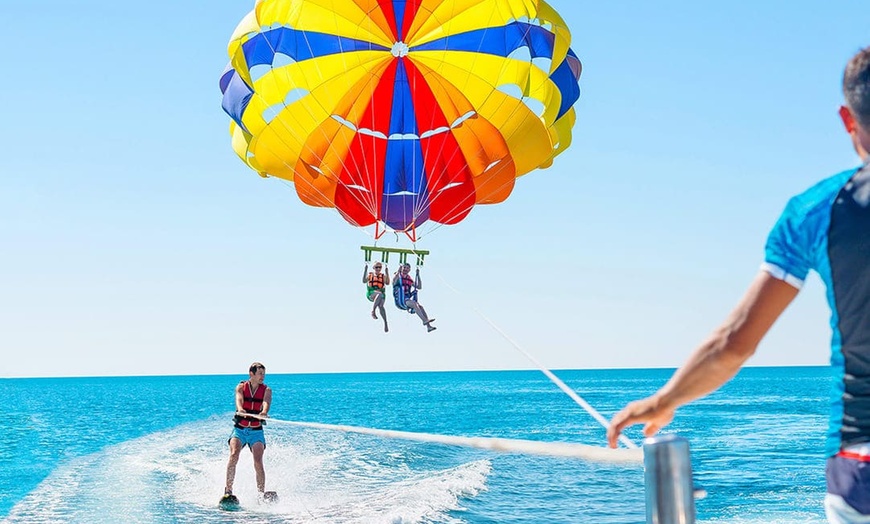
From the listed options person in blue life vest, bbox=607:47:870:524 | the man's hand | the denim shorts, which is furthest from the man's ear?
the denim shorts

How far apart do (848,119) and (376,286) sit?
34.5 feet

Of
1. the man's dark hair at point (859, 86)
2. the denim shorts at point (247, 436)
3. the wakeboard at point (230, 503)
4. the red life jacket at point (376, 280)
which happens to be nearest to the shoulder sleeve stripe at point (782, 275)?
the man's dark hair at point (859, 86)

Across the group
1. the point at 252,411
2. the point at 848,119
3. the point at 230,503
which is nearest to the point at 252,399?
the point at 252,411

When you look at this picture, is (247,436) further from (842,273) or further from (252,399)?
(842,273)

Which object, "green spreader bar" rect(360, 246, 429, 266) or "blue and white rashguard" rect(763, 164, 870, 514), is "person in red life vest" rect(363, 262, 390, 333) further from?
"blue and white rashguard" rect(763, 164, 870, 514)

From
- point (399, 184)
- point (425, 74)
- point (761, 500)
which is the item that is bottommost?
point (761, 500)

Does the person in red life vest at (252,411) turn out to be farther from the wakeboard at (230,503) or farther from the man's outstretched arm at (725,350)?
the man's outstretched arm at (725,350)

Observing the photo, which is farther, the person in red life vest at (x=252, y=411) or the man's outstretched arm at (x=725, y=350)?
the person in red life vest at (x=252, y=411)

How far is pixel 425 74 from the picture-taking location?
11.9 meters

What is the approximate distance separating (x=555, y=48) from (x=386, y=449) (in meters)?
10.4

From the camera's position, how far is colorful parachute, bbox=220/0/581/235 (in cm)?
1169

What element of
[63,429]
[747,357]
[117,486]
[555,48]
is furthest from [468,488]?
[63,429]

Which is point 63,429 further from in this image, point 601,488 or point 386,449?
point 601,488

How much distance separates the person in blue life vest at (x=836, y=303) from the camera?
166cm
